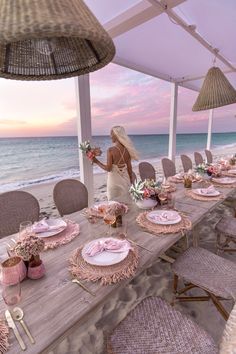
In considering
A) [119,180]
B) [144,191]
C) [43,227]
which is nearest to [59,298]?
[43,227]

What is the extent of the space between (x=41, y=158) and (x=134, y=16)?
10.3 metres

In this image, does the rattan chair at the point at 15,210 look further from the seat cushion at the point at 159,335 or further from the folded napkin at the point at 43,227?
the seat cushion at the point at 159,335

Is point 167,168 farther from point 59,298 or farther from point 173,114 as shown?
point 59,298

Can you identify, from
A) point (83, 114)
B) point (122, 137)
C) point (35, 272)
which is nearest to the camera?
point (35, 272)

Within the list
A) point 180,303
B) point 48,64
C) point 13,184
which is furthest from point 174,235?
point 13,184

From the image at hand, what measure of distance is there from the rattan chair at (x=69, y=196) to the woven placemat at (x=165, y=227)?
2.92ft

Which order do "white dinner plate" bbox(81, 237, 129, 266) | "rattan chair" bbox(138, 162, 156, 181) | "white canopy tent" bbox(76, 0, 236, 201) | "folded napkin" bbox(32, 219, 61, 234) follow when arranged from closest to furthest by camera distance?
"white dinner plate" bbox(81, 237, 129, 266) < "folded napkin" bbox(32, 219, 61, 234) < "white canopy tent" bbox(76, 0, 236, 201) < "rattan chair" bbox(138, 162, 156, 181)

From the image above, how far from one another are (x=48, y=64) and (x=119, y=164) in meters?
1.60

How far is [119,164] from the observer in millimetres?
2518

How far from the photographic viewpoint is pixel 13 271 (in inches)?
34.7

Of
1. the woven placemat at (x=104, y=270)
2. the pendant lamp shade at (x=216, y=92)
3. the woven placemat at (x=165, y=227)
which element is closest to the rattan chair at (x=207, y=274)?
the woven placemat at (x=165, y=227)

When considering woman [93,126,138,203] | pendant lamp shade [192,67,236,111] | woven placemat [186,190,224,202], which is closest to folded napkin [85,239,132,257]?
woven placemat [186,190,224,202]

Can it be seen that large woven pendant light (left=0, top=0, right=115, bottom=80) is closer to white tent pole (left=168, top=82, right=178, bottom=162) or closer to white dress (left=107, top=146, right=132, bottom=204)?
white dress (left=107, top=146, right=132, bottom=204)

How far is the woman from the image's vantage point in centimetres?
247
